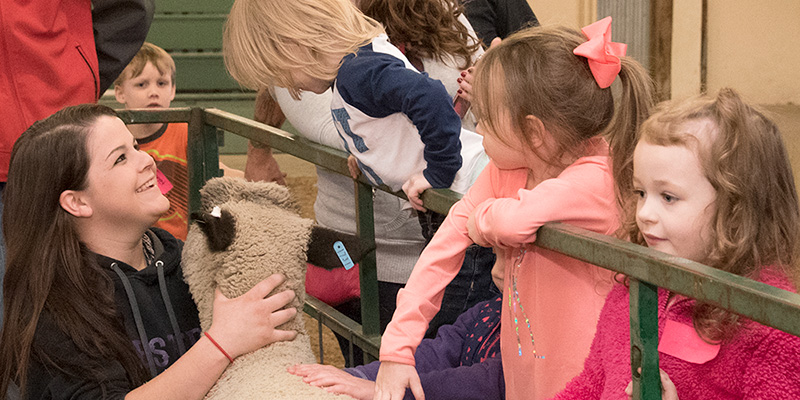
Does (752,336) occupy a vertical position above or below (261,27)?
below

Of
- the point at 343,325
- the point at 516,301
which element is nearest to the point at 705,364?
the point at 516,301

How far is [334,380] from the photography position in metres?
1.68

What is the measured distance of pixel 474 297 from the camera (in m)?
2.25

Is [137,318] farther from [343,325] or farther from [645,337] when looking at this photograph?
[645,337]

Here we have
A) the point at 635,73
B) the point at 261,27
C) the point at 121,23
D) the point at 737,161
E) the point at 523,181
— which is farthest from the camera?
the point at 121,23

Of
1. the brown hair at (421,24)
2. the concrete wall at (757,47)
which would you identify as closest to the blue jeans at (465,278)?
the brown hair at (421,24)

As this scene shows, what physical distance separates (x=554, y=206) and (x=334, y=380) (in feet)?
1.79

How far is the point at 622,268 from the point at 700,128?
0.28 meters

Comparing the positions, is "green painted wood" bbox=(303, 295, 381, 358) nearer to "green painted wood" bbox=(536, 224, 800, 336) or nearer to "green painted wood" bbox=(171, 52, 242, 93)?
"green painted wood" bbox=(536, 224, 800, 336)

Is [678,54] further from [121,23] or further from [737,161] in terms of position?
[737,161]

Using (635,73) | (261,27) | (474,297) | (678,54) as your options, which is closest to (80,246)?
(261,27)

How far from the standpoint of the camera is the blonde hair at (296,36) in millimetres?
2158

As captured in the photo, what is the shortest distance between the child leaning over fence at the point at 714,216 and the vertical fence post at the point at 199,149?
6.33ft

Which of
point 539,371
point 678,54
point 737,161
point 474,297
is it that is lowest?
point 678,54
